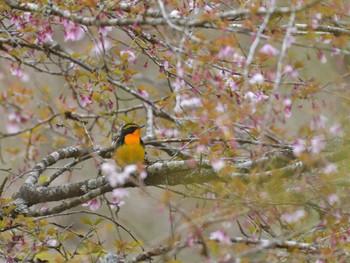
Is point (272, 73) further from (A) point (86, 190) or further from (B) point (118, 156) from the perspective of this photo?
(A) point (86, 190)

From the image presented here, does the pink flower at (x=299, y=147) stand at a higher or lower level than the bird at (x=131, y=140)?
lower

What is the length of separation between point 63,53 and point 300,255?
78.0 inches

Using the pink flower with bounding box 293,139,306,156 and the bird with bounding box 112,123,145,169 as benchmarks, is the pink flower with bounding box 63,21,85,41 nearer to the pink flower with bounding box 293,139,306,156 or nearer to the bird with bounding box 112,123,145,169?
the bird with bounding box 112,123,145,169

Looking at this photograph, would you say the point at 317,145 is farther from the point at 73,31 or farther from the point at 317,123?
the point at 73,31

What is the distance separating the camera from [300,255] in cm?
376

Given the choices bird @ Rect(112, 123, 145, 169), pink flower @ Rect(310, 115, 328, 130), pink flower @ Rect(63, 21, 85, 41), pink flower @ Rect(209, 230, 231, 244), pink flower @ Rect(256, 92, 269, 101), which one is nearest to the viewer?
pink flower @ Rect(209, 230, 231, 244)

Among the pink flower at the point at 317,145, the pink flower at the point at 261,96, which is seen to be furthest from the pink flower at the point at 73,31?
the pink flower at the point at 317,145

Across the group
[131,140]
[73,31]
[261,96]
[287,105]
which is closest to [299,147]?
[287,105]

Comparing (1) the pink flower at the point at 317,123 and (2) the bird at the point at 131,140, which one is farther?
(2) the bird at the point at 131,140

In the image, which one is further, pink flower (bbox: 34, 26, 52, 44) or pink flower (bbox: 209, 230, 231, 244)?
pink flower (bbox: 34, 26, 52, 44)

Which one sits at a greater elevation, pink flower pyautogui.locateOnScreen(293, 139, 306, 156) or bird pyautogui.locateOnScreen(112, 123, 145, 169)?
bird pyautogui.locateOnScreen(112, 123, 145, 169)

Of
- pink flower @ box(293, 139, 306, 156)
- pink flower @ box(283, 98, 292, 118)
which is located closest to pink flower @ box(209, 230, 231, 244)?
pink flower @ box(293, 139, 306, 156)

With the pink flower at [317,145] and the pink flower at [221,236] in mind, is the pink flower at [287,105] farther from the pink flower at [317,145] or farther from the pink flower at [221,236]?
the pink flower at [221,236]

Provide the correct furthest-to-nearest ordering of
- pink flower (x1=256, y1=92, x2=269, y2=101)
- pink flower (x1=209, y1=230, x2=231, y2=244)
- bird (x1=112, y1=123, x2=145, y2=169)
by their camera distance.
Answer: bird (x1=112, y1=123, x2=145, y2=169), pink flower (x1=256, y1=92, x2=269, y2=101), pink flower (x1=209, y1=230, x2=231, y2=244)
